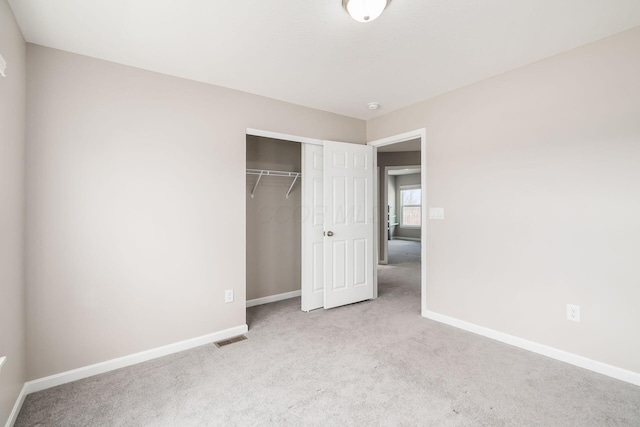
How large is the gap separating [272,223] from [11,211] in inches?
99.4

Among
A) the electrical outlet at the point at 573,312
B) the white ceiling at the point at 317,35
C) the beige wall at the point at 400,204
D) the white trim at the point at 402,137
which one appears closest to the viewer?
the white ceiling at the point at 317,35

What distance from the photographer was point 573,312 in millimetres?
2314

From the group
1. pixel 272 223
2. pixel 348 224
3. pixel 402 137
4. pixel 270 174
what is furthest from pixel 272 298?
pixel 402 137

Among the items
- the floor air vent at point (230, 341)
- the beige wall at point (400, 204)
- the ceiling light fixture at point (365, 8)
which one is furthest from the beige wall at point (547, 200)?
the beige wall at point (400, 204)

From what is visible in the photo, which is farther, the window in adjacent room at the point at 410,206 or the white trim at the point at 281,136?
the window in adjacent room at the point at 410,206

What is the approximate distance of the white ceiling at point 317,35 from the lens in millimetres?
1800

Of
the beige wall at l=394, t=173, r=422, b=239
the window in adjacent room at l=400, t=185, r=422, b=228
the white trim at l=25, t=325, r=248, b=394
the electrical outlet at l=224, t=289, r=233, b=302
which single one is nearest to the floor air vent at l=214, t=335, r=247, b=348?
the white trim at l=25, t=325, r=248, b=394

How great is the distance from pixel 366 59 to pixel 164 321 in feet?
8.99

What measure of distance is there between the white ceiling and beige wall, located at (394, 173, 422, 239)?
28.5ft

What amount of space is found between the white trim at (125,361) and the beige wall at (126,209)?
0.17 feet

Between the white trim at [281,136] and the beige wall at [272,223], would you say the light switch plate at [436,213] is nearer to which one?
the white trim at [281,136]

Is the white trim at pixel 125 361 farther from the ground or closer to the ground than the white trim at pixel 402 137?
closer to the ground

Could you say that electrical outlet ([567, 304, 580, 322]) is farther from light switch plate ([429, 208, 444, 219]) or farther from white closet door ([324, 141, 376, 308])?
white closet door ([324, 141, 376, 308])

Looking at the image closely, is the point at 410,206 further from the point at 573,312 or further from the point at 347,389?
the point at 347,389
